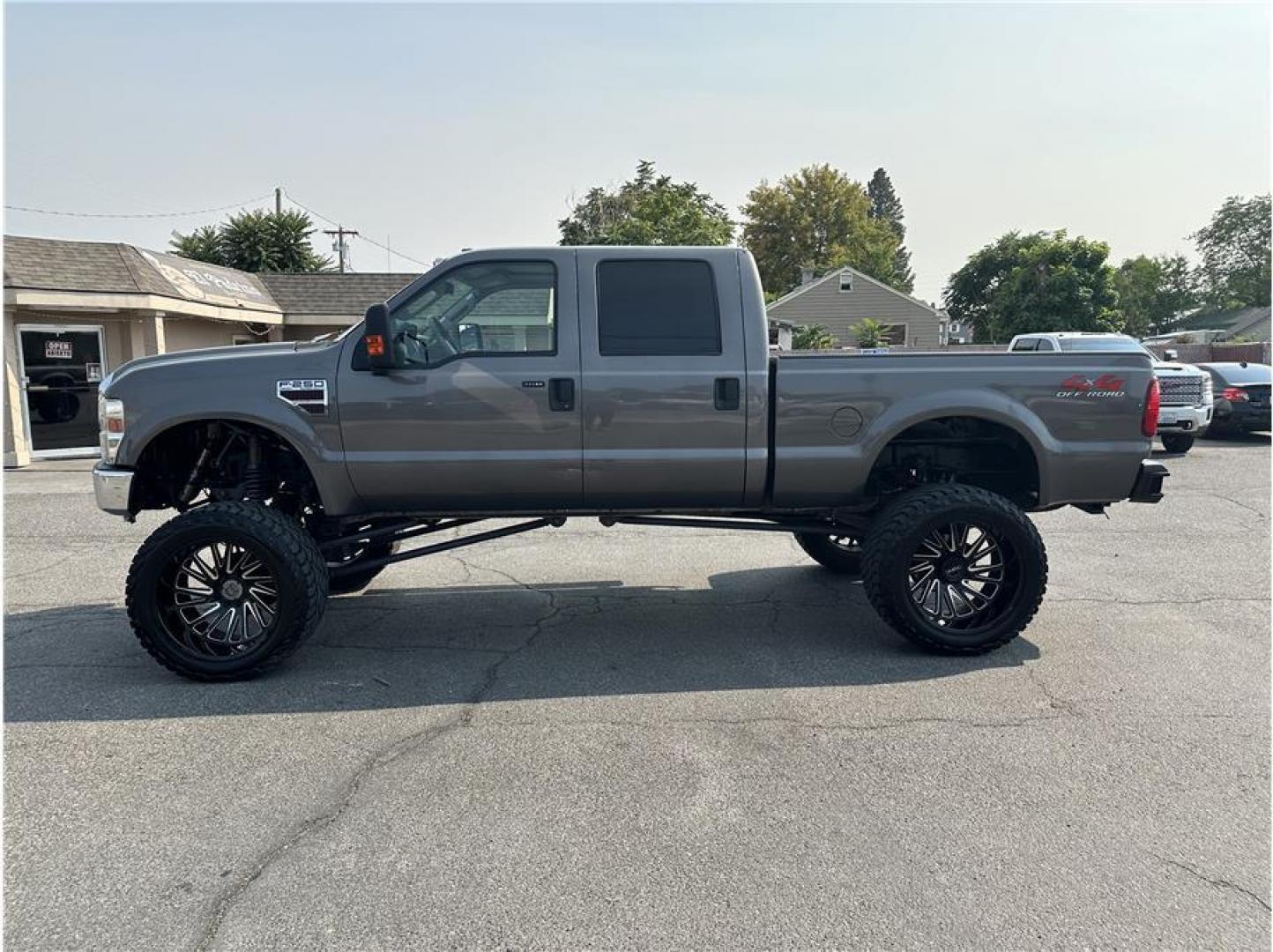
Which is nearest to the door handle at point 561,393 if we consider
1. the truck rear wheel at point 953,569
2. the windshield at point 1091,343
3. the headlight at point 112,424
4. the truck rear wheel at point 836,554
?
the truck rear wheel at point 953,569

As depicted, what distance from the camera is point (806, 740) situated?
148 inches

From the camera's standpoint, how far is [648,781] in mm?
3398

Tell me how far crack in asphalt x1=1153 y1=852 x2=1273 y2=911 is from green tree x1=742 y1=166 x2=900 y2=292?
6180cm

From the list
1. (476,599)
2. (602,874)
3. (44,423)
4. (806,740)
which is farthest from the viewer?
(44,423)

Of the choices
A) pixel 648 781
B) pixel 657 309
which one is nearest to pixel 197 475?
pixel 657 309

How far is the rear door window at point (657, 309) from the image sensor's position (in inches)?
187

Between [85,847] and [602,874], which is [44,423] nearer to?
[85,847]

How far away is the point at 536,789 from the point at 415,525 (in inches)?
102

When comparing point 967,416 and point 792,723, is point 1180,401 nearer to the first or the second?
point 967,416

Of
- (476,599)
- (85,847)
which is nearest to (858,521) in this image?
(476,599)

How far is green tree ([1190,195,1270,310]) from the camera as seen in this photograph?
234 ft

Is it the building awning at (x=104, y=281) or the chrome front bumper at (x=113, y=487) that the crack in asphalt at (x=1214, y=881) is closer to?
the chrome front bumper at (x=113, y=487)

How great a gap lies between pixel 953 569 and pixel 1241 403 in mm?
14519

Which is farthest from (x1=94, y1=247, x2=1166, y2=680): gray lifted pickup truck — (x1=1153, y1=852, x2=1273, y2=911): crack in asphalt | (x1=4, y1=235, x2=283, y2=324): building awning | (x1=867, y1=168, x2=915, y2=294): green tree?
(x1=867, y1=168, x2=915, y2=294): green tree
